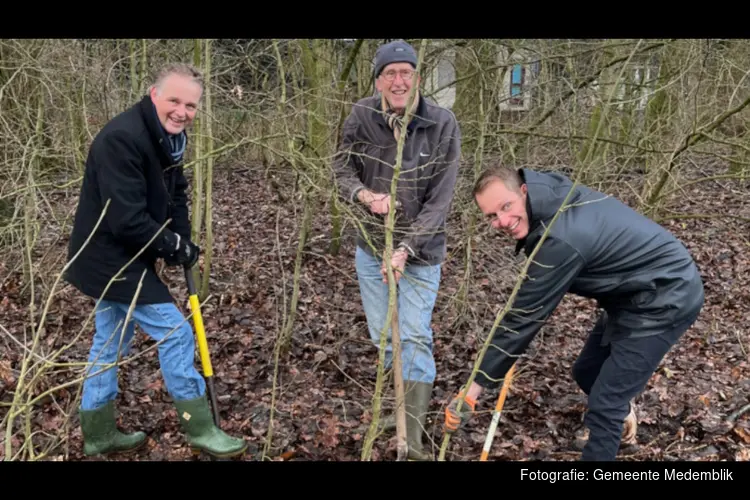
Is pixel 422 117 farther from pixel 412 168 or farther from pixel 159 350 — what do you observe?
pixel 159 350

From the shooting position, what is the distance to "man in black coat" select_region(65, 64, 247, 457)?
2.78 metres

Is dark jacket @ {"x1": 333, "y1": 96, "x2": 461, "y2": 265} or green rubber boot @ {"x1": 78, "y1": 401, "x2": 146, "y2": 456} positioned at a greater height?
dark jacket @ {"x1": 333, "y1": 96, "x2": 461, "y2": 265}

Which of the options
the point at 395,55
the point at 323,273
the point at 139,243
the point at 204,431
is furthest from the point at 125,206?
the point at 323,273

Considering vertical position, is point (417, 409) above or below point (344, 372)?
above

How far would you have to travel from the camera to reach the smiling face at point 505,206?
273 centimetres

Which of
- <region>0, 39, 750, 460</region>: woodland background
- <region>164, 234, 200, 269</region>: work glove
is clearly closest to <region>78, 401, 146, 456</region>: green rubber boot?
<region>0, 39, 750, 460</region>: woodland background

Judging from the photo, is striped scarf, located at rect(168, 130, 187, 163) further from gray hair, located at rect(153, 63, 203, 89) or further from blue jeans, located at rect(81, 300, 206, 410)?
blue jeans, located at rect(81, 300, 206, 410)

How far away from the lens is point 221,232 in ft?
24.1

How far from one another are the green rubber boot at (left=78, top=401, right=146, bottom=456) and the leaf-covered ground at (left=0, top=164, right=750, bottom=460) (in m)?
0.12

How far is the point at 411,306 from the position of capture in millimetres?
3230

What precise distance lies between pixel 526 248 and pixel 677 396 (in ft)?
6.66

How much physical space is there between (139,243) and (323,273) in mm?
3419

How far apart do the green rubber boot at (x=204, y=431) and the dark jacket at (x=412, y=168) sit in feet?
4.08
